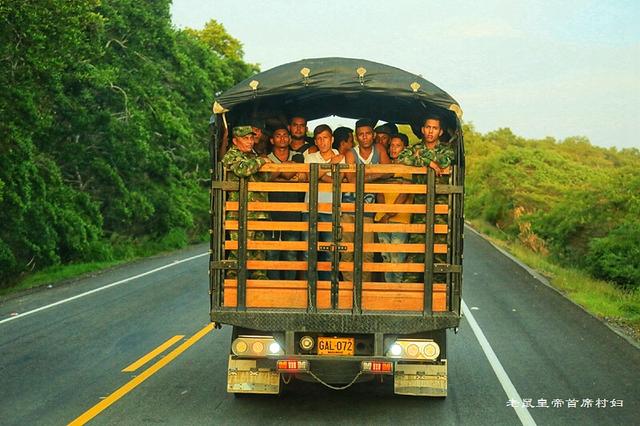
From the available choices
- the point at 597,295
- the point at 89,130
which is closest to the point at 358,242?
the point at 597,295

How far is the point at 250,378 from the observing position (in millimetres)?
7816

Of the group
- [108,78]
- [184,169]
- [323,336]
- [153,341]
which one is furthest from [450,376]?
[184,169]

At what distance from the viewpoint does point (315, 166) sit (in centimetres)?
727

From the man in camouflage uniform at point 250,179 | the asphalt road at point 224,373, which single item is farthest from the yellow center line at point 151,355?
the man in camouflage uniform at point 250,179

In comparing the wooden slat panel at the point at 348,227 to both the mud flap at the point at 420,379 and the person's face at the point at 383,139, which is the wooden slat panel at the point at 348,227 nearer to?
the mud flap at the point at 420,379

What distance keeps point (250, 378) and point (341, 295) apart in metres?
1.26

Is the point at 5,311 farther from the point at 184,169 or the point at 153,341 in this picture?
the point at 184,169

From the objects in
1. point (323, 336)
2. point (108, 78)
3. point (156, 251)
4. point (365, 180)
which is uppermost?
point (108, 78)

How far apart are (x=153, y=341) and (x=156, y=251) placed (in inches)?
853

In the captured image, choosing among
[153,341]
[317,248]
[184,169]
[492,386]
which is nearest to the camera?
[317,248]

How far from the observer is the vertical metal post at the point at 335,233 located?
7250mm

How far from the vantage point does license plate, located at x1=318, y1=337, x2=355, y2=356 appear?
24.6 feet

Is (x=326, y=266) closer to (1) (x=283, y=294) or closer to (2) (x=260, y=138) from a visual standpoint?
(1) (x=283, y=294)

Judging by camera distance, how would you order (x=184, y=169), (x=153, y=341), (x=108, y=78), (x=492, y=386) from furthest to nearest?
(x=184, y=169) → (x=108, y=78) → (x=153, y=341) → (x=492, y=386)
